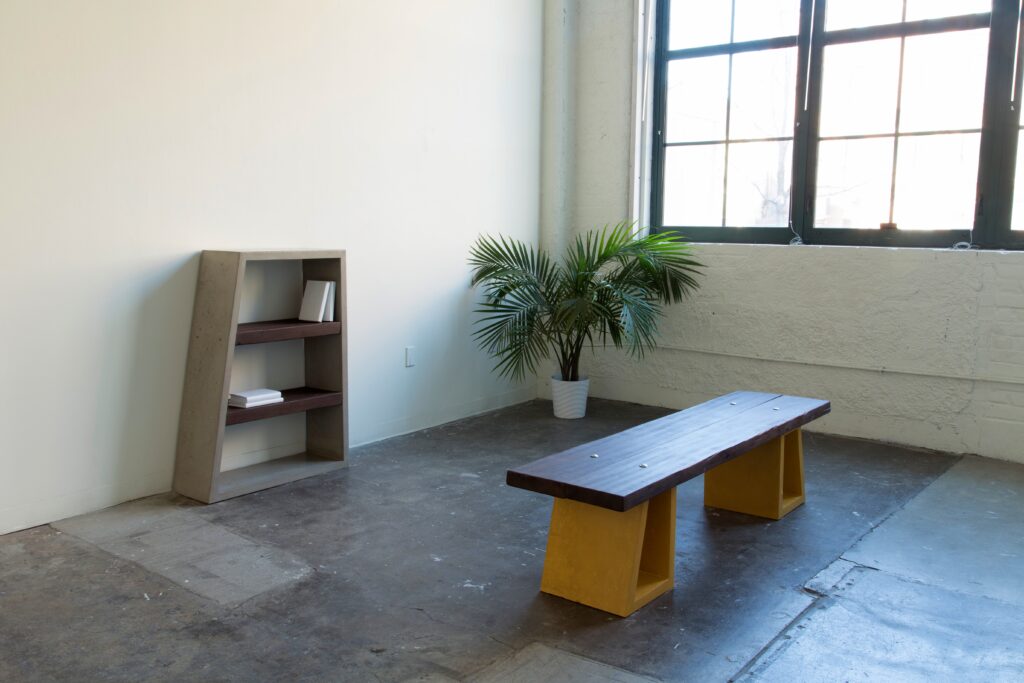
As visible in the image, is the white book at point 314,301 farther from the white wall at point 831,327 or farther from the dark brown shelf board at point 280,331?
the white wall at point 831,327

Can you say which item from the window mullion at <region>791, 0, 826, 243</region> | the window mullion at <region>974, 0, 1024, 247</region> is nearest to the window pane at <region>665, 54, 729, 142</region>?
the window mullion at <region>791, 0, 826, 243</region>

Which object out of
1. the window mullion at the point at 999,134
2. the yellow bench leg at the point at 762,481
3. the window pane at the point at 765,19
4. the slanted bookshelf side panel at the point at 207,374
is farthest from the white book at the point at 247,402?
the window mullion at the point at 999,134

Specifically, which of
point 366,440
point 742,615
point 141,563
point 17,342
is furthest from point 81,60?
point 742,615

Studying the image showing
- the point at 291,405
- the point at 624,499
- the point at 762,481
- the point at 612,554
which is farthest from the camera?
the point at 291,405

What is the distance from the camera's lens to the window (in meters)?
4.42

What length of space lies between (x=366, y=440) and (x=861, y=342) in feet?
8.95

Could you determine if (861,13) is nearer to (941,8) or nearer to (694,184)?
(941,8)

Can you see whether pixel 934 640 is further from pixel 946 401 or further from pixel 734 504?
pixel 946 401

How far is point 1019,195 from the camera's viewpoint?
4.36 metres

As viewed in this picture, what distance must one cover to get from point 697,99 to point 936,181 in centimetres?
152

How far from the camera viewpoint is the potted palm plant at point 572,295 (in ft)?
15.9

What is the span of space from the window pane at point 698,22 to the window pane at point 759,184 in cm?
70

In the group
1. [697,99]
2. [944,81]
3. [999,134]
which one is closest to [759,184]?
[697,99]

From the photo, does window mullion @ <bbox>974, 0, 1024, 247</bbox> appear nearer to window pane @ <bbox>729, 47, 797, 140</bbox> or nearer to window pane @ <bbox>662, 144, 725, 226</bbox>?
window pane @ <bbox>729, 47, 797, 140</bbox>
